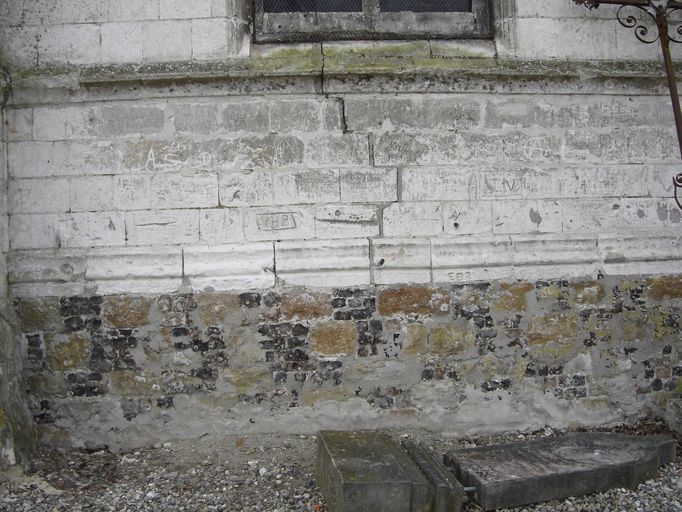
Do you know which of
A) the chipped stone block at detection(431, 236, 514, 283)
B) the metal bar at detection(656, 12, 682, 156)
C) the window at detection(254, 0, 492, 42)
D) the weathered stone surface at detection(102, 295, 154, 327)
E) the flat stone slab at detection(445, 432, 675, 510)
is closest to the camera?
the flat stone slab at detection(445, 432, 675, 510)

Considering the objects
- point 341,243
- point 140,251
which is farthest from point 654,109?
point 140,251

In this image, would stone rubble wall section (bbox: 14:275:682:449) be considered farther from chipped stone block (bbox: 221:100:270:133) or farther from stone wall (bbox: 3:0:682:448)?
chipped stone block (bbox: 221:100:270:133)

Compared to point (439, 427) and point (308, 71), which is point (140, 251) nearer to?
point (308, 71)

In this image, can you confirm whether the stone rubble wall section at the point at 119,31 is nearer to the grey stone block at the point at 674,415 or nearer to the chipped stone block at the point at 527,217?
the chipped stone block at the point at 527,217

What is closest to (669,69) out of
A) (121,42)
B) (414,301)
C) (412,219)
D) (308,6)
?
(412,219)

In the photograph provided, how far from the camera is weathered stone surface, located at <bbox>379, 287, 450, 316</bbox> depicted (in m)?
4.66

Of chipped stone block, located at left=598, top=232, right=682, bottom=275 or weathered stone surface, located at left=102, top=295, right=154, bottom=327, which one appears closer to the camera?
weathered stone surface, located at left=102, top=295, right=154, bottom=327

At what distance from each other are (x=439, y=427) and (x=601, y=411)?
126 centimetres

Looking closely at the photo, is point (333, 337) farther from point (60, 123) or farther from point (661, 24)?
point (661, 24)

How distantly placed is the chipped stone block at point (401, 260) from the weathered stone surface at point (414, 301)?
0.26 ft

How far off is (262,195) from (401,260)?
1.12 metres

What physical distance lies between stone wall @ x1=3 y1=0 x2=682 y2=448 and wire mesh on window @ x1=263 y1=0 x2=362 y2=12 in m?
0.35

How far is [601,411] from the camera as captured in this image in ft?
16.0

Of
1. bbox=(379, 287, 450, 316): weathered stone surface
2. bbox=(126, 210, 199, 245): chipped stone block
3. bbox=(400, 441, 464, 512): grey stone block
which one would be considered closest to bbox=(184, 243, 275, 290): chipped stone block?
bbox=(126, 210, 199, 245): chipped stone block
